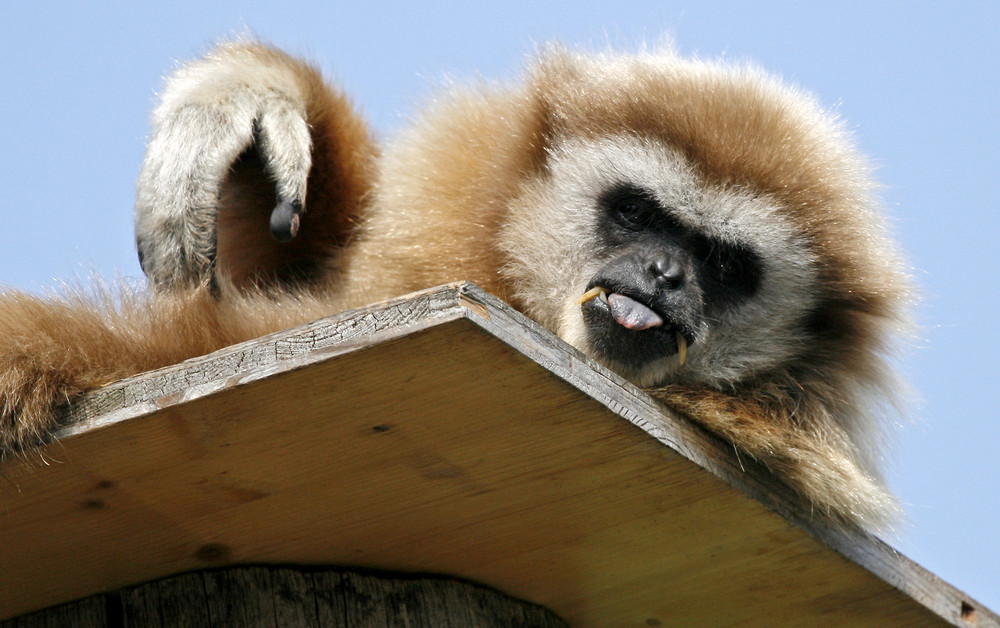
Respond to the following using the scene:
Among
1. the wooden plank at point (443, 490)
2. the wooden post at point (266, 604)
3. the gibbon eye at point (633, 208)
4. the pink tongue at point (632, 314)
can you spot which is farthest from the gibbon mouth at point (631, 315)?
the wooden post at point (266, 604)

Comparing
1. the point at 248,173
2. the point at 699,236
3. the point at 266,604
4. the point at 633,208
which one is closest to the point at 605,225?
the point at 633,208

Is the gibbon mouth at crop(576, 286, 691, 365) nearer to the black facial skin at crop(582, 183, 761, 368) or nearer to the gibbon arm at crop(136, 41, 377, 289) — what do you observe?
the black facial skin at crop(582, 183, 761, 368)

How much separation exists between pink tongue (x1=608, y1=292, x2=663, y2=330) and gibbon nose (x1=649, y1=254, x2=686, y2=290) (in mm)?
82

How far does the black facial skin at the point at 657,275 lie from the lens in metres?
2.90

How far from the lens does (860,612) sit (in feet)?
8.65

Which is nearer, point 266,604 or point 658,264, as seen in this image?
point 266,604

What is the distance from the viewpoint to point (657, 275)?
2.91 metres

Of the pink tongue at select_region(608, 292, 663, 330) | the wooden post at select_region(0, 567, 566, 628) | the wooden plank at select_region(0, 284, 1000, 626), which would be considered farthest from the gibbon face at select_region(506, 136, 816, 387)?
the wooden post at select_region(0, 567, 566, 628)

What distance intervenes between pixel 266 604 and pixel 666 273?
1.27m

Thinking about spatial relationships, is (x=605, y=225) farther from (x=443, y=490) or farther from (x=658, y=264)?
(x=443, y=490)

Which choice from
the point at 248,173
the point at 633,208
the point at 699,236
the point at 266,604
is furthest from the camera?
the point at 248,173

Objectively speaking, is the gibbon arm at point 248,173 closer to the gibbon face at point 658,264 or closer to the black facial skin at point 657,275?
the gibbon face at point 658,264

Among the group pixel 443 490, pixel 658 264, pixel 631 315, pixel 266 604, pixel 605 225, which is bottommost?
pixel 266 604

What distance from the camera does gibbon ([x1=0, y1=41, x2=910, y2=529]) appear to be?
2.91m
